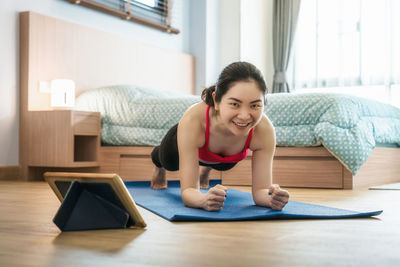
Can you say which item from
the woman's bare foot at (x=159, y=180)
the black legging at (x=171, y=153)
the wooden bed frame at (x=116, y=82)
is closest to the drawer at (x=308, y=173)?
the wooden bed frame at (x=116, y=82)

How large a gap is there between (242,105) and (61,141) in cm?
212

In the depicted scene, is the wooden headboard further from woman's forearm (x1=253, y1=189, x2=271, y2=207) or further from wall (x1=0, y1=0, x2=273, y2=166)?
woman's forearm (x1=253, y1=189, x2=271, y2=207)

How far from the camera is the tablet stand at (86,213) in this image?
125cm

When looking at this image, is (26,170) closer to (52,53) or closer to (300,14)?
(52,53)

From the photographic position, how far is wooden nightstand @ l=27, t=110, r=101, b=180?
333 cm

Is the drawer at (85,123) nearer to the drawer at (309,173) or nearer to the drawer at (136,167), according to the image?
the drawer at (136,167)

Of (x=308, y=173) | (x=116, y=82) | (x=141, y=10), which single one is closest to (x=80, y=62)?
(x=116, y=82)

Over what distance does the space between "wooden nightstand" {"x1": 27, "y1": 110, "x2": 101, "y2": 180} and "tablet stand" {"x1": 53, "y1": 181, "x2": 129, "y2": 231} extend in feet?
6.89

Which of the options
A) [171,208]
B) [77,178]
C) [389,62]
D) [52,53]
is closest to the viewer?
[77,178]

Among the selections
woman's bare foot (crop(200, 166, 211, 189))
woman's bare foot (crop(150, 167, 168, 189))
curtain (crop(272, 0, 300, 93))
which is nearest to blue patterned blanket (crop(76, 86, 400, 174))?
woman's bare foot (crop(200, 166, 211, 189))

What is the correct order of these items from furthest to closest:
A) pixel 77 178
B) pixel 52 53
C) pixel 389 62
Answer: pixel 389 62 < pixel 52 53 < pixel 77 178

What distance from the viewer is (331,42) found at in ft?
18.0

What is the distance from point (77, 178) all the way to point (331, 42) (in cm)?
473

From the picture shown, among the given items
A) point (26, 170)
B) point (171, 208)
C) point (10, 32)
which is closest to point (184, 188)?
point (171, 208)
